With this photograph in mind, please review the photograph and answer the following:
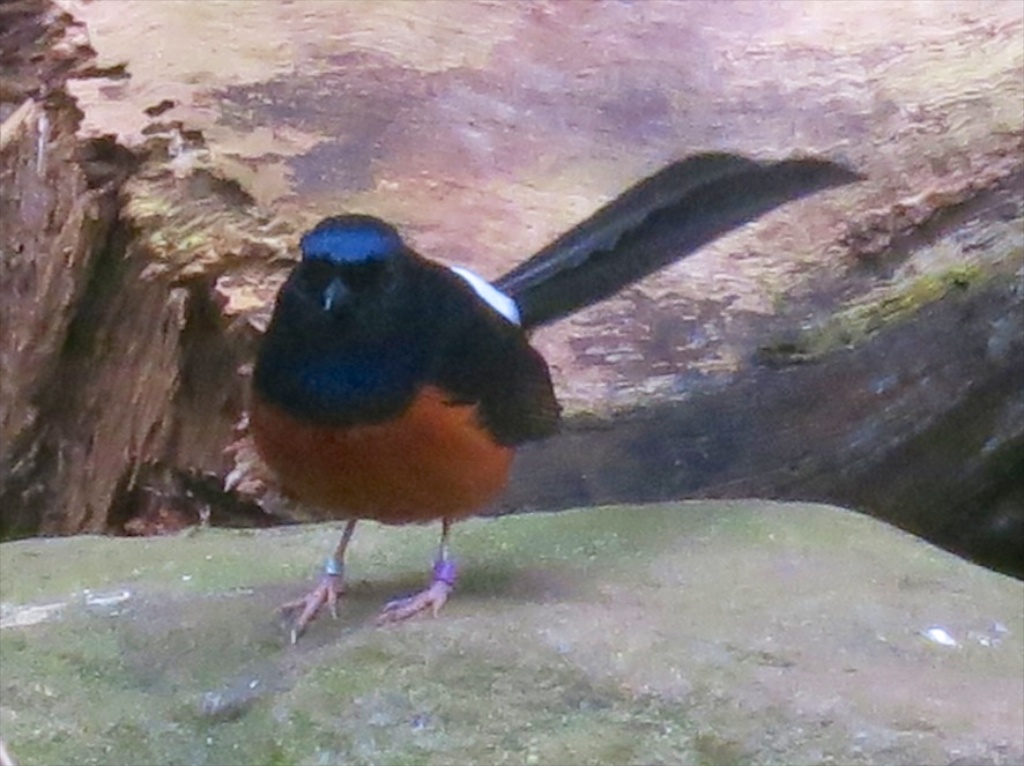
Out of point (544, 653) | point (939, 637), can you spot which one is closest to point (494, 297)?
point (544, 653)

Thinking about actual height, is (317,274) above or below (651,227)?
above

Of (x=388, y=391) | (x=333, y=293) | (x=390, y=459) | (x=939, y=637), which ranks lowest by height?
(x=939, y=637)

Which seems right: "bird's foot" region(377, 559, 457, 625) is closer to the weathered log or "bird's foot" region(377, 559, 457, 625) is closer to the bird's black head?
the bird's black head

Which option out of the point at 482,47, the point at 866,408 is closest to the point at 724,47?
the point at 482,47

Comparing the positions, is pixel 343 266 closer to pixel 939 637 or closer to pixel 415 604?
pixel 415 604

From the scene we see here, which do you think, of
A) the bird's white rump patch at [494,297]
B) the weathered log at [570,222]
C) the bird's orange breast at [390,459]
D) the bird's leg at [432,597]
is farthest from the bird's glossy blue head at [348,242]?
the weathered log at [570,222]

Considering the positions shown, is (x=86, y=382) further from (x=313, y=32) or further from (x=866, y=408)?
(x=866, y=408)

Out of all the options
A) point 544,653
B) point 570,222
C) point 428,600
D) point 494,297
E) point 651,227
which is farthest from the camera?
point 570,222

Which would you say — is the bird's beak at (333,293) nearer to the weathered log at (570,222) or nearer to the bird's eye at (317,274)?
the bird's eye at (317,274)

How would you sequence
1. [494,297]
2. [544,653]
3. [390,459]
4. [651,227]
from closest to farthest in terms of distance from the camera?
[544,653], [390,459], [494,297], [651,227]
